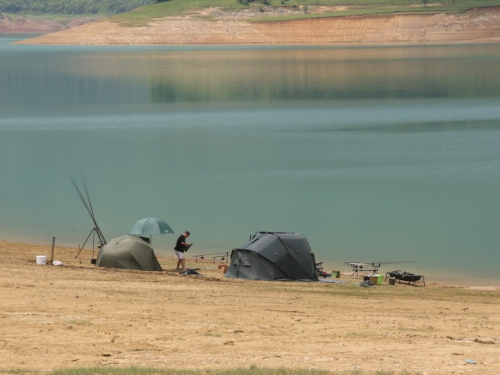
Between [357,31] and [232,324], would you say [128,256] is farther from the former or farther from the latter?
[357,31]

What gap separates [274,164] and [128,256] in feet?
67.5

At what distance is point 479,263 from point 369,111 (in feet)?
138

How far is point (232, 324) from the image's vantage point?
14656 millimetres

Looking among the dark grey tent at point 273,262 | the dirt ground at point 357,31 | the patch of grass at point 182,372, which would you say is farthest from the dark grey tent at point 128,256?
the dirt ground at point 357,31

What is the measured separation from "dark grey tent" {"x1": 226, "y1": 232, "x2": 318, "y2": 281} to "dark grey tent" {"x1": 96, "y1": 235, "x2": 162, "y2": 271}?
200 cm

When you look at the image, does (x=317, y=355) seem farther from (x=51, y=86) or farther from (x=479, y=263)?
(x=51, y=86)

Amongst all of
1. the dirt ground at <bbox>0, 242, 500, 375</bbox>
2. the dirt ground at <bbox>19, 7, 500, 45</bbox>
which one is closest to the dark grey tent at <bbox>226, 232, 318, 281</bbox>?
the dirt ground at <bbox>0, 242, 500, 375</bbox>

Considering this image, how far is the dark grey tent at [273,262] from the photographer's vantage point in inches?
867

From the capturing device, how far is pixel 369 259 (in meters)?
26.5

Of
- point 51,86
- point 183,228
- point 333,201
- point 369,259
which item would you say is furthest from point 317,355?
point 51,86

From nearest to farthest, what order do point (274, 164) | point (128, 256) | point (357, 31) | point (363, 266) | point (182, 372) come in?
1. point (182, 372)
2. point (128, 256)
3. point (363, 266)
4. point (274, 164)
5. point (357, 31)

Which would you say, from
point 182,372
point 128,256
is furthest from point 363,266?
point 182,372

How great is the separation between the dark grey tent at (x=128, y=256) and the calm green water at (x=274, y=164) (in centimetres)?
518

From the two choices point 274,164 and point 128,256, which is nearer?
point 128,256
